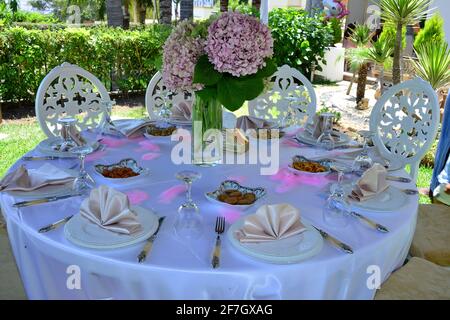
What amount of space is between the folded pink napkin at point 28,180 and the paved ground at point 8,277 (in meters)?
0.27

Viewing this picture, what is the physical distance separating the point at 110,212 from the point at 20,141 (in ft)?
12.7

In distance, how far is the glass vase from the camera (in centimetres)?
188

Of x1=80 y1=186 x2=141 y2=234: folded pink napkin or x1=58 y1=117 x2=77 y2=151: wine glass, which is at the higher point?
x1=58 y1=117 x2=77 y2=151: wine glass

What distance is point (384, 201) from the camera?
1623 mm

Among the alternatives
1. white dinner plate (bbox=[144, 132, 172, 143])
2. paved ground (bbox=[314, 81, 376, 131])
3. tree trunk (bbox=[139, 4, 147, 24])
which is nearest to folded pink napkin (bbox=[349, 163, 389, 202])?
white dinner plate (bbox=[144, 132, 172, 143])

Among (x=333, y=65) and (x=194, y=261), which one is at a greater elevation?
(x=333, y=65)

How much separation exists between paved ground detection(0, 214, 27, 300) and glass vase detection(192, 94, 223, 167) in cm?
85

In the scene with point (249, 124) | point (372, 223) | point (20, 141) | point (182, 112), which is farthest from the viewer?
point (20, 141)

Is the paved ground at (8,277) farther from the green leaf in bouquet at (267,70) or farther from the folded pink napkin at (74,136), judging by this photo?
the green leaf in bouquet at (267,70)

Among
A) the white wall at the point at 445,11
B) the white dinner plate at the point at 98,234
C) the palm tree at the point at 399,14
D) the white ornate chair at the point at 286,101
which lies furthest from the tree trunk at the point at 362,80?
the white dinner plate at the point at 98,234

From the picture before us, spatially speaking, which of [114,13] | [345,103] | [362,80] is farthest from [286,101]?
[114,13]

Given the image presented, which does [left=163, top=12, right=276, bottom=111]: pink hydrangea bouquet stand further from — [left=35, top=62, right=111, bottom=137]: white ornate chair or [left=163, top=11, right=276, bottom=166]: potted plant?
[left=35, top=62, right=111, bottom=137]: white ornate chair

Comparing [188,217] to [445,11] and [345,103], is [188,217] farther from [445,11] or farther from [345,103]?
[445,11]
